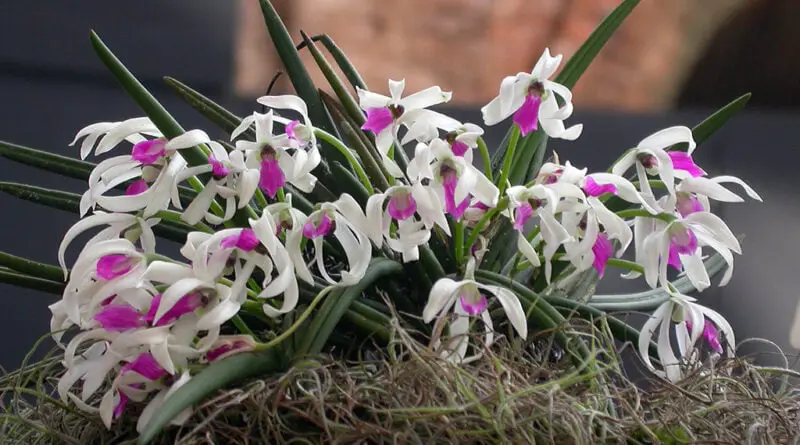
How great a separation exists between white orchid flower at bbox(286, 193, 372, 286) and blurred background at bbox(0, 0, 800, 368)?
34.8 inches

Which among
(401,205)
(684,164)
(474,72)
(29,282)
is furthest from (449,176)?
(474,72)

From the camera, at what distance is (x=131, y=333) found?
340mm

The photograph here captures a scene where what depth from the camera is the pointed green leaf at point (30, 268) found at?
40 centimetres

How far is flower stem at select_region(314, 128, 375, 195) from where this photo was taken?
1.36 ft

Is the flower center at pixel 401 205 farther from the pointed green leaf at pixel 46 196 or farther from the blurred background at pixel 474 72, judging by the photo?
the blurred background at pixel 474 72

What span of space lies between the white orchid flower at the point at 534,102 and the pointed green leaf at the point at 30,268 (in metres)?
0.24

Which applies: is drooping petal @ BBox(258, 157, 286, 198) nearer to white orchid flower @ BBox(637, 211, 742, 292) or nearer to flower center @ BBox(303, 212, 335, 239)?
flower center @ BBox(303, 212, 335, 239)

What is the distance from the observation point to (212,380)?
333 mm

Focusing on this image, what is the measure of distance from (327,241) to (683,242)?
0.64 ft

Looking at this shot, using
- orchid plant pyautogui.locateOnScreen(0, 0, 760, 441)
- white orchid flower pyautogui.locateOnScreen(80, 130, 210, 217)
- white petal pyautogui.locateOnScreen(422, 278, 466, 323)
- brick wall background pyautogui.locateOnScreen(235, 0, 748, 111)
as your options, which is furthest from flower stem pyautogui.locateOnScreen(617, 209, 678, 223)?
brick wall background pyautogui.locateOnScreen(235, 0, 748, 111)

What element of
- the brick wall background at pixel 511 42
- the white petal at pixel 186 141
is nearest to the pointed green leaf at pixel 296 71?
the white petal at pixel 186 141

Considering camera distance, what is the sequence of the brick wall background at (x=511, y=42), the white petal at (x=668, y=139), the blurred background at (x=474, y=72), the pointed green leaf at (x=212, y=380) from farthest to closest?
the brick wall background at (x=511, y=42)
the blurred background at (x=474, y=72)
the white petal at (x=668, y=139)
the pointed green leaf at (x=212, y=380)

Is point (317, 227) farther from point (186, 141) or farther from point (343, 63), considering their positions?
point (343, 63)

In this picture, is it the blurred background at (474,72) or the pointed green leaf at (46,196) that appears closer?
the pointed green leaf at (46,196)
